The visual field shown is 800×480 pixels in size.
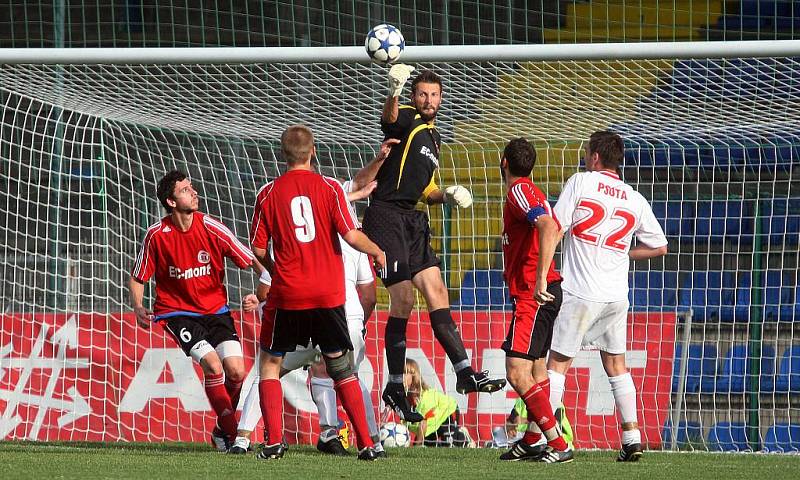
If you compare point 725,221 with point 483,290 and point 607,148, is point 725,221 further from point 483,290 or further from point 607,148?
point 607,148

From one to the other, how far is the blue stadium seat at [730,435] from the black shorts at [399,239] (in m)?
4.18

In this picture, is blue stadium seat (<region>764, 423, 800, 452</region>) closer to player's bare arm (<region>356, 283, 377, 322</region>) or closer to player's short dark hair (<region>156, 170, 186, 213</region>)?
player's bare arm (<region>356, 283, 377, 322</region>)

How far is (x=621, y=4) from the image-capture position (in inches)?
531

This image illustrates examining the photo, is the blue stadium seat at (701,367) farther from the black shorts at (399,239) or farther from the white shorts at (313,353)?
the black shorts at (399,239)

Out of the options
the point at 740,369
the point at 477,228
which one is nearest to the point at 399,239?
the point at 477,228

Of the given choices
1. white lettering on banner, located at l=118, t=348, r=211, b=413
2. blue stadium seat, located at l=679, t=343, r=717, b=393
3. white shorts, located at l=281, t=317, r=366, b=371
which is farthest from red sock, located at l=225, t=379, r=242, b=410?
blue stadium seat, located at l=679, t=343, r=717, b=393

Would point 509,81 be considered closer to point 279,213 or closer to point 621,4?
point 279,213

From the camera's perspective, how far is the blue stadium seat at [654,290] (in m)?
11.0

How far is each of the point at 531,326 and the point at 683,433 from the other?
12.8 feet

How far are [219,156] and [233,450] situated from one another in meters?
4.95

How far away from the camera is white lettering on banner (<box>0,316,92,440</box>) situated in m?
10.0

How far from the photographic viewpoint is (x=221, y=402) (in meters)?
7.46

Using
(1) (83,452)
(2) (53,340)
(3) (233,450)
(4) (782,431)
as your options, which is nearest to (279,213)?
(3) (233,450)

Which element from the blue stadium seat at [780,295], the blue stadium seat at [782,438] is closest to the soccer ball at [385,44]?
the blue stadium seat at [780,295]
